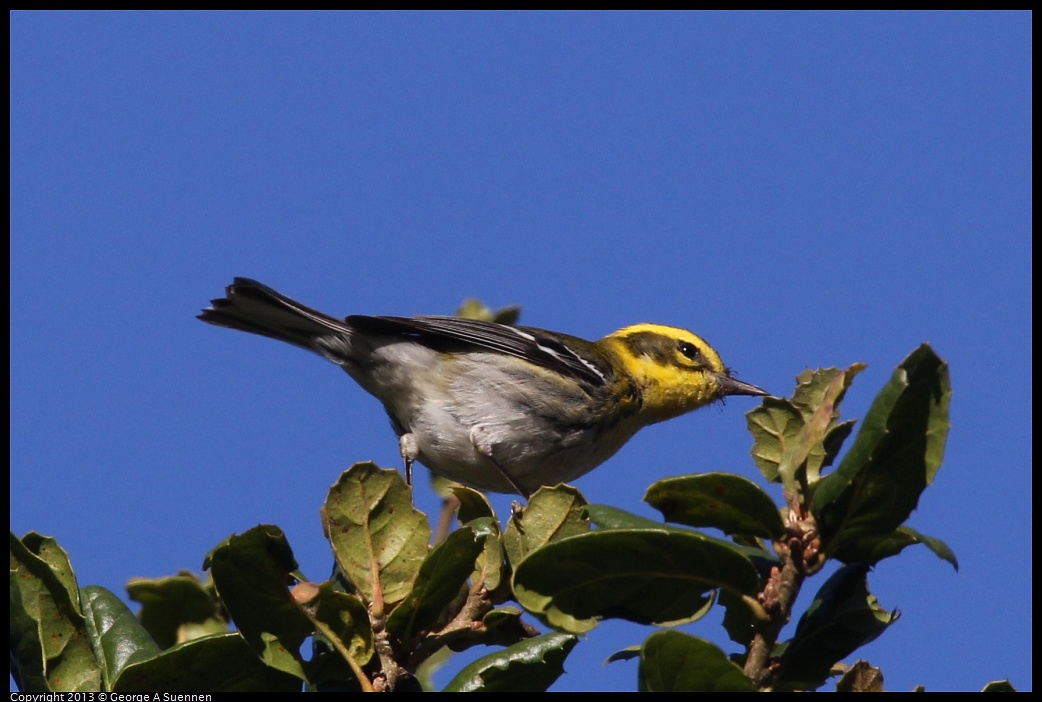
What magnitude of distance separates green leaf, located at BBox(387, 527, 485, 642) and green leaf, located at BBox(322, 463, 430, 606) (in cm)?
6

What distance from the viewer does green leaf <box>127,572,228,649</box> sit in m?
3.71

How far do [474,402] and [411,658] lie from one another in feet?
12.1

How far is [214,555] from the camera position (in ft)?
9.36

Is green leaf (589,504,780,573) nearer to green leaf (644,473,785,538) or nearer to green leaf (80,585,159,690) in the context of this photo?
green leaf (644,473,785,538)

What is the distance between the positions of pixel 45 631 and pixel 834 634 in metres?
2.26

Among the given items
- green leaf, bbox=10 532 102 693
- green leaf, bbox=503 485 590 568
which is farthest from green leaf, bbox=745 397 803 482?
green leaf, bbox=10 532 102 693

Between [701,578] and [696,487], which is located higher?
[696,487]

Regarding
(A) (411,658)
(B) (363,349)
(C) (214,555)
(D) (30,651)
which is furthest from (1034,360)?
(B) (363,349)

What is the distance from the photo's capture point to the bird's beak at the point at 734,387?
24.6 feet

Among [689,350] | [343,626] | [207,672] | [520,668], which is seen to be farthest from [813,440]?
[689,350]

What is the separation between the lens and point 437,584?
2.96 m

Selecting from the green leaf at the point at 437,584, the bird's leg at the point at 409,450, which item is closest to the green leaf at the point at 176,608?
the green leaf at the point at 437,584

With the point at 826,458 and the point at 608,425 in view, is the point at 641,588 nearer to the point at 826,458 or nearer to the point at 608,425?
the point at 826,458

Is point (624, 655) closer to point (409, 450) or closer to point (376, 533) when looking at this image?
point (376, 533)
